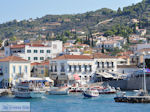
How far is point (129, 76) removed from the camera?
9269 centimetres

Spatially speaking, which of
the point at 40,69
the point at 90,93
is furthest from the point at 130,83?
the point at 40,69

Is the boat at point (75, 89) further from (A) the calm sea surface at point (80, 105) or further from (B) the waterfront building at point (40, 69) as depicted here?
(B) the waterfront building at point (40, 69)

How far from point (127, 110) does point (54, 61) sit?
37.0m

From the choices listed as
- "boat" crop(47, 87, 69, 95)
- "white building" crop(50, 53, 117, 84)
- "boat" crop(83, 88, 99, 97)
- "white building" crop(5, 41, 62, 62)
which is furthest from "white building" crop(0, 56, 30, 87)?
"boat" crop(83, 88, 99, 97)

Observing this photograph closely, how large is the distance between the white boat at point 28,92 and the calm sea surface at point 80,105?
38.4 inches

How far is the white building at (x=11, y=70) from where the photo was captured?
88.1 m

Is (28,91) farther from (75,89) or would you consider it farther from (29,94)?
(75,89)

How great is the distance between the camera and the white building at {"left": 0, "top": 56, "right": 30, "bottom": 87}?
289 feet

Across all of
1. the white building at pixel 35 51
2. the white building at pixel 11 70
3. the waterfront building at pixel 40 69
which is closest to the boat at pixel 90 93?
the white building at pixel 11 70

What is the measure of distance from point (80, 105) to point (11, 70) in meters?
26.2

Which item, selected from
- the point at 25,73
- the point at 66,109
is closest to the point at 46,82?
the point at 25,73

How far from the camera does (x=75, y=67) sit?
9406 centimetres

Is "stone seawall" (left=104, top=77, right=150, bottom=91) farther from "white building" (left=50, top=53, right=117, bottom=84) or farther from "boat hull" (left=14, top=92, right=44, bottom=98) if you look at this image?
"boat hull" (left=14, top=92, right=44, bottom=98)

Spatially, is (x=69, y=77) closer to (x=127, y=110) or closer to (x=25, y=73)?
(x=25, y=73)
